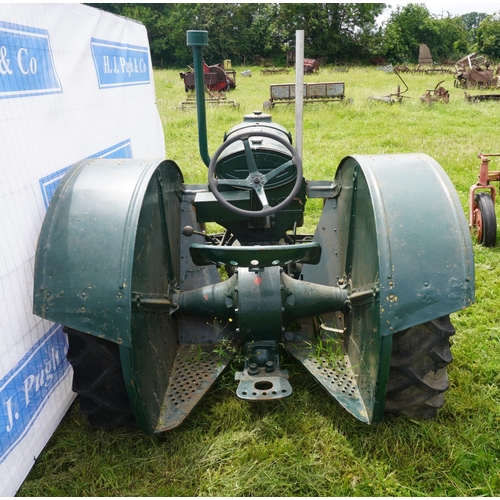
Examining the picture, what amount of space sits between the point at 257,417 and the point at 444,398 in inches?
40.9

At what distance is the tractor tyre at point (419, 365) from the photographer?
7.41ft

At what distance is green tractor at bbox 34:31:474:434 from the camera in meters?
2.06

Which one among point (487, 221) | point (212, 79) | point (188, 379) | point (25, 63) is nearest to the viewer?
point (25, 63)

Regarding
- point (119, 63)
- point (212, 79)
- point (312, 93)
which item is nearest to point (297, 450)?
point (119, 63)

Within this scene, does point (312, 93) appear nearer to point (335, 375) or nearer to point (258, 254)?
point (335, 375)

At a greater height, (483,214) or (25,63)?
(25,63)

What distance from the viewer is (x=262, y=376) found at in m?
2.68

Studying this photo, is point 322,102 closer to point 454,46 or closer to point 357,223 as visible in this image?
point 357,223

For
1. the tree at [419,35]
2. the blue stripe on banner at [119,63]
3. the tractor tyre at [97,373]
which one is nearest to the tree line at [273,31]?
the tree at [419,35]

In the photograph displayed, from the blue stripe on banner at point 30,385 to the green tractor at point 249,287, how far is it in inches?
10.8

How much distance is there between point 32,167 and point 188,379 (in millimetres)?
1415

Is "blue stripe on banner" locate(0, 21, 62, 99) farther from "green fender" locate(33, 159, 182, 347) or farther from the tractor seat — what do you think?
the tractor seat

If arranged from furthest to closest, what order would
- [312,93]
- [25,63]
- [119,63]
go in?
[312,93], [119,63], [25,63]

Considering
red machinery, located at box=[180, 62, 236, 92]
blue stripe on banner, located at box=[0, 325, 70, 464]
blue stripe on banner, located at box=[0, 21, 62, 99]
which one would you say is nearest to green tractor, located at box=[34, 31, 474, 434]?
blue stripe on banner, located at box=[0, 325, 70, 464]
